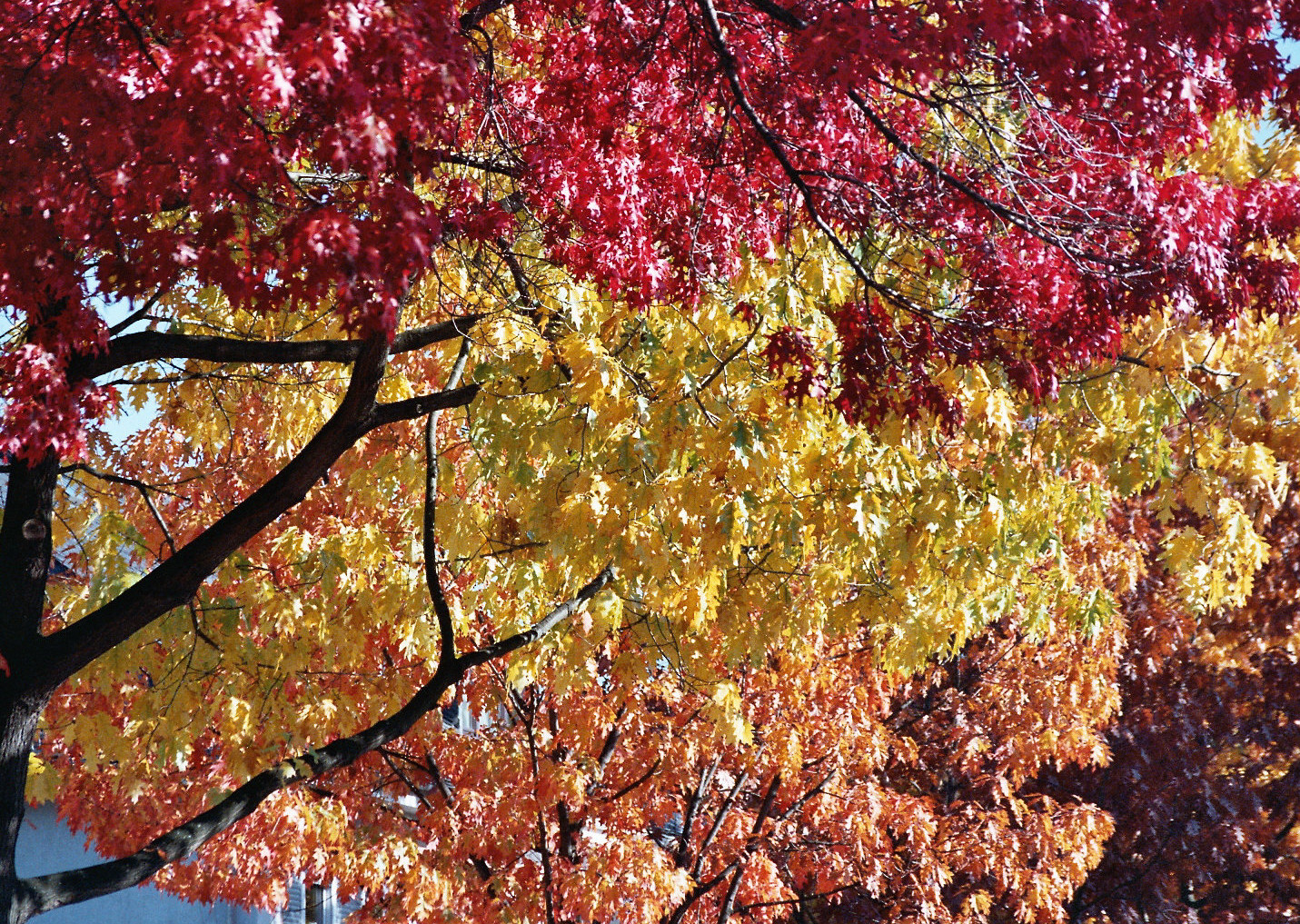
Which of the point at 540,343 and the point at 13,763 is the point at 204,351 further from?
the point at 13,763

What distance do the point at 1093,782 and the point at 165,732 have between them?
11071 millimetres

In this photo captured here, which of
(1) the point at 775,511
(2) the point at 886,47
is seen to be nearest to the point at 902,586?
(1) the point at 775,511

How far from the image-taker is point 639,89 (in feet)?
21.2

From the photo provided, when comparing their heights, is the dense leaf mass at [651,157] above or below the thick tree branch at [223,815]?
above

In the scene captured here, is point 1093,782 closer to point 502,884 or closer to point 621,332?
point 502,884

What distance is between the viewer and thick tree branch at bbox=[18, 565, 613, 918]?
602 cm

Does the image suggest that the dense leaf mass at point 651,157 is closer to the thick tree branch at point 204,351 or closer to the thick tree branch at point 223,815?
the thick tree branch at point 204,351

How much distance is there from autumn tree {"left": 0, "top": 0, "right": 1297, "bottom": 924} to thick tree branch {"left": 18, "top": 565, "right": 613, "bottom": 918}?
1.1 inches

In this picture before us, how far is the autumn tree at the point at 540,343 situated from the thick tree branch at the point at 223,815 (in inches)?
1.1

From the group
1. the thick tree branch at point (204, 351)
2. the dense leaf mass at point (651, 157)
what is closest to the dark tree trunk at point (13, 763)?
the dense leaf mass at point (651, 157)

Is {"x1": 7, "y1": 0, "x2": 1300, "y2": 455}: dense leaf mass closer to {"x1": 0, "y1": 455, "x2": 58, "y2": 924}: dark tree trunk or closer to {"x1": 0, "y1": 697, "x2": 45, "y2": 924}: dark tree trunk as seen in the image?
{"x1": 0, "y1": 455, "x2": 58, "y2": 924}: dark tree trunk

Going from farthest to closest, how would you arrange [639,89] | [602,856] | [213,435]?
[602,856]
[213,435]
[639,89]

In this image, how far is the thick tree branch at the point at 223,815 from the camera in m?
6.02

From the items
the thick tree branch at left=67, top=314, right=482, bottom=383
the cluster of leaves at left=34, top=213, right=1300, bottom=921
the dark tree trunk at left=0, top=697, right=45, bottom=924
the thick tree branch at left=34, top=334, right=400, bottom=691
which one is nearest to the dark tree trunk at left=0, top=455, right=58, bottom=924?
the dark tree trunk at left=0, top=697, right=45, bottom=924
